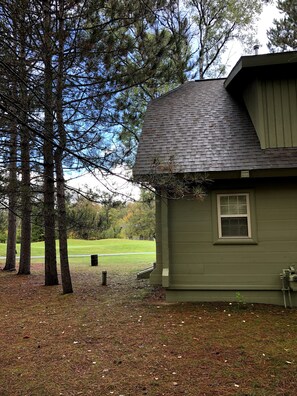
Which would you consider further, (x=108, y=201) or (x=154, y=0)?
(x=108, y=201)

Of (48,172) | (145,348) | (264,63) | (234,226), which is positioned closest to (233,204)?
(234,226)

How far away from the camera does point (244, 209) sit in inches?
279

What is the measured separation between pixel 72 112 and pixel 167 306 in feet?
15.9

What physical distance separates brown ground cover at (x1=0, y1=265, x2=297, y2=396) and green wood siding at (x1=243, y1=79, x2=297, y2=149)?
3538mm

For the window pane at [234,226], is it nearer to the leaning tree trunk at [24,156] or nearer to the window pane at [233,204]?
the window pane at [233,204]

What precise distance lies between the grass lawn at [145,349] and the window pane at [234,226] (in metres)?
1.47

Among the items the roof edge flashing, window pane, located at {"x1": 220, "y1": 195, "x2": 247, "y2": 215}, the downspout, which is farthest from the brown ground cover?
the roof edge flashing

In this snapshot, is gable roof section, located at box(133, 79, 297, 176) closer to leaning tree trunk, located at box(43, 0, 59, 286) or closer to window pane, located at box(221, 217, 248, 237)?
window pane, located at box(221, 217, 248, 237)

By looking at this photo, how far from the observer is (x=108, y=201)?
733 cm

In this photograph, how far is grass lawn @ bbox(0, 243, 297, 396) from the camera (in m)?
3.46

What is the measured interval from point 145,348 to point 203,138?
4996 millimetres

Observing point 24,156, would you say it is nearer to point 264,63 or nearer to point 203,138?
point 203,138

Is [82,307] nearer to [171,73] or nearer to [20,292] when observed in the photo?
[20,292]

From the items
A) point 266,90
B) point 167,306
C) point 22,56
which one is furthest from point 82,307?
point 266,90
